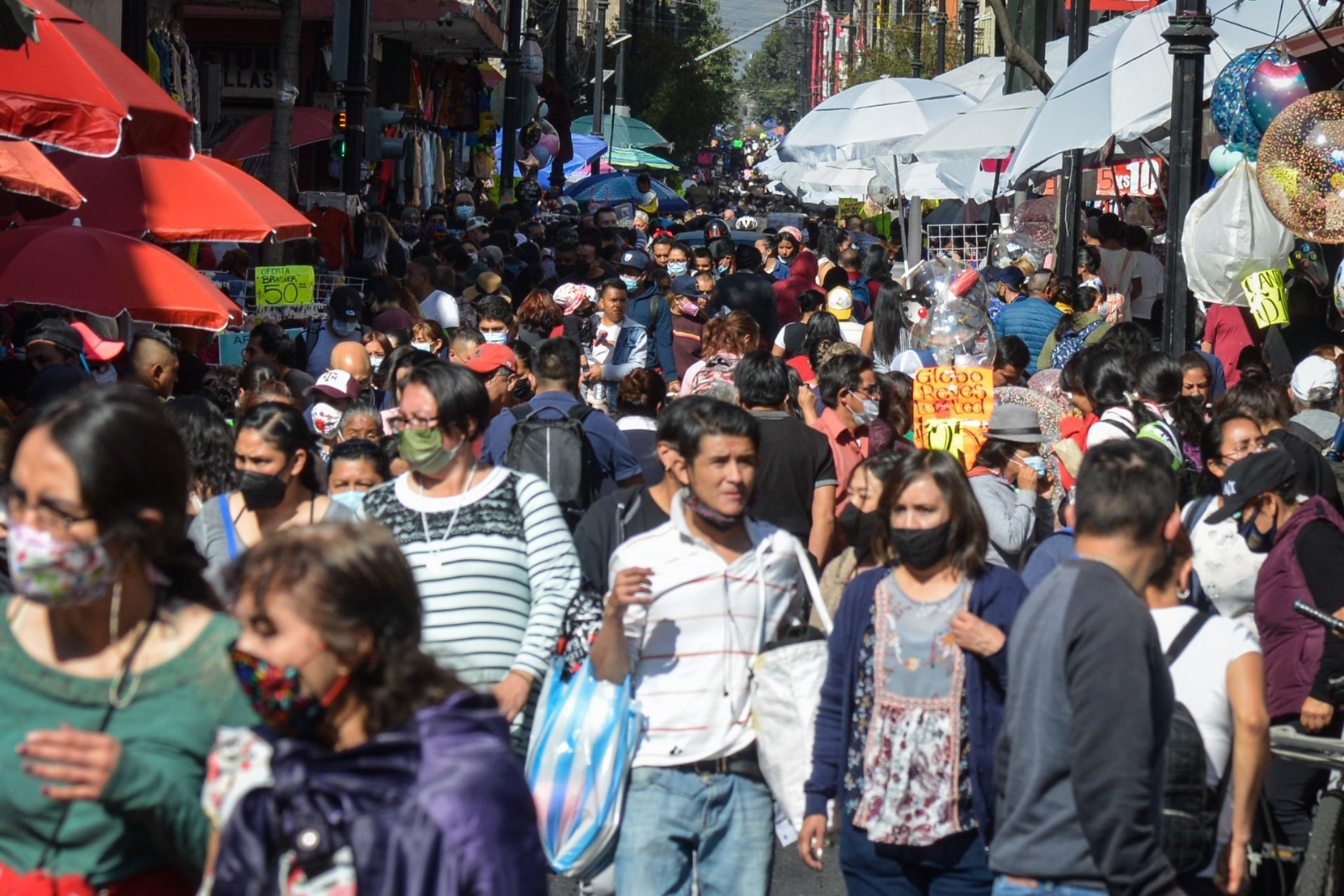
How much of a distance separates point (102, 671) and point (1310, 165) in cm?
928

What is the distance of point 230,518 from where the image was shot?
5.61 m

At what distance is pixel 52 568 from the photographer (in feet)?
9.91

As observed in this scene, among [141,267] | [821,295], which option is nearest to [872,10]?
[821,295]

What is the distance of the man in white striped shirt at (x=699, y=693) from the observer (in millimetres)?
4918

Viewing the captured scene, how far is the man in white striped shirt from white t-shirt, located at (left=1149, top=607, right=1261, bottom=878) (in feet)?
3.81

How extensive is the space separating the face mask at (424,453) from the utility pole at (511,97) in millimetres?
27546

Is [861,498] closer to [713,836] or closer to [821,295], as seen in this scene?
[713,836]

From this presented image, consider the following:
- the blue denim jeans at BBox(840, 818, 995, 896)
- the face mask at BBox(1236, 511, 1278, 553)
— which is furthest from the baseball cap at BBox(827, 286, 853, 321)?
the blue denim jeans at BBox(840, 818, 995, 896)

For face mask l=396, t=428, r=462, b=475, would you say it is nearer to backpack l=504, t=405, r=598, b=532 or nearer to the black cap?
backpack l=504, t=405, r=598, b=532

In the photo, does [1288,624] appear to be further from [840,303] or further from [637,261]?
[637,261]

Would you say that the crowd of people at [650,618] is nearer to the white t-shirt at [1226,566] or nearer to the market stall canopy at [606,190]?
the white t-shirt at [1226,566]

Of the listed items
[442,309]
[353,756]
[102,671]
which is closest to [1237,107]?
[442,309]

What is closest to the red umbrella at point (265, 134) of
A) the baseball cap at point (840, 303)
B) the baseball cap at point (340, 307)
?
the baseball cap at point (840, 303)

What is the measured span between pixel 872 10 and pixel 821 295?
91006 millimetres
